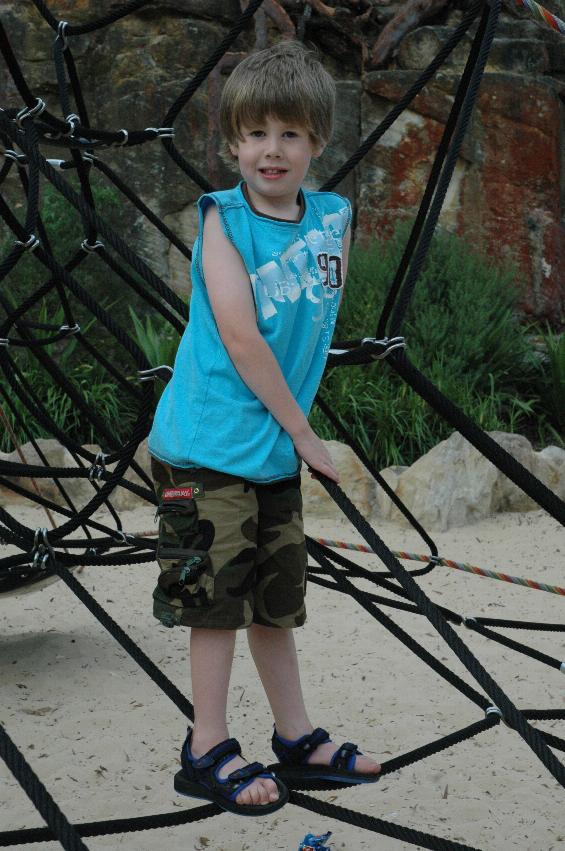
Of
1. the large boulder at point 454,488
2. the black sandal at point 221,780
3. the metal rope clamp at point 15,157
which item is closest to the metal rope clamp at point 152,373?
the black sandal at point 221,780

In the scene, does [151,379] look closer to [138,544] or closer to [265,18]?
[138,544]

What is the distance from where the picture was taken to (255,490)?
4.85ft

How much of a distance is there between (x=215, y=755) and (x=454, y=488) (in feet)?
9.09

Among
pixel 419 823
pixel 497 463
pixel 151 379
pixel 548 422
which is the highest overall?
pixel 151 379

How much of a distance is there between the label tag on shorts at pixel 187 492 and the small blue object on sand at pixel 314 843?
34.0 inches

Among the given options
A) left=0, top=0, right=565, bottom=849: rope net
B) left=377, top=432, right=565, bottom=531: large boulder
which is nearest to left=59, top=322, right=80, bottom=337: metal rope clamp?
left=0, top=0, right=565, bottom=849: rope net

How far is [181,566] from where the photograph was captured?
142cm

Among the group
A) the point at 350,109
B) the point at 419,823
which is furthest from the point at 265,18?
the point at 419,823

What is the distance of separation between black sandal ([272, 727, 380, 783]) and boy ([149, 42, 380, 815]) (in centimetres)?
12

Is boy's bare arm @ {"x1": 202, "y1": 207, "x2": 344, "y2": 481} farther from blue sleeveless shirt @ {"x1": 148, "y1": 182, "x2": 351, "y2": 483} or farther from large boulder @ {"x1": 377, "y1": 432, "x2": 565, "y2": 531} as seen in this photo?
large boulder @ {"x1": 377, "y1": 432, "x2": 565, "y2": 531}

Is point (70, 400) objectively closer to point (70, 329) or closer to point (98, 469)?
point (70, 329)

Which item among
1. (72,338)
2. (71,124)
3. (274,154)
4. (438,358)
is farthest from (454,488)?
(274,154)

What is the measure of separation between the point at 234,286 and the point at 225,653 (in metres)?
0.48

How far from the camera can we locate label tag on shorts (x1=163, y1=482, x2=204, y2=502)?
1430 millimetres
